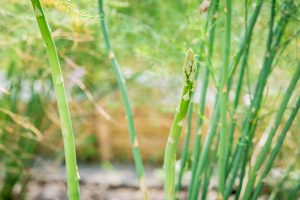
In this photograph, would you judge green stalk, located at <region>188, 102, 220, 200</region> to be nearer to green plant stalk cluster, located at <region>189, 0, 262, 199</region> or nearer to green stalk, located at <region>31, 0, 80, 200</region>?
green plant stalk cluster, located at <region>189, 0, 262, 199</region>

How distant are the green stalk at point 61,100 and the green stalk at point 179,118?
5.9 inches

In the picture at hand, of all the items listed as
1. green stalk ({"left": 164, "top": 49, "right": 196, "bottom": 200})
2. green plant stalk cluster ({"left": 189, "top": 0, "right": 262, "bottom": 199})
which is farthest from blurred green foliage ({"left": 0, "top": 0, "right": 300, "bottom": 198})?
green stalk ({"left": 164, "top": 49, "right": 196, "bottom": 200})

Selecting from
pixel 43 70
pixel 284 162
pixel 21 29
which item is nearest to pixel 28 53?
pixel 43 70

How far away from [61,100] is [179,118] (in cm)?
18

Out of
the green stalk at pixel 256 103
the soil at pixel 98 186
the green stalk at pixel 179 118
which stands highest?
the soil at pixel 98 186

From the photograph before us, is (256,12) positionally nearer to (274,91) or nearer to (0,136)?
(274,91)

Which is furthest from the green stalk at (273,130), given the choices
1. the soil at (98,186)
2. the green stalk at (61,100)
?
the soil at (98,186)

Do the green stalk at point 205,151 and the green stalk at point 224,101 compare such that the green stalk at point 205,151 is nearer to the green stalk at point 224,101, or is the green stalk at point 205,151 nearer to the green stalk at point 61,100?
the green stalk at point 224,101

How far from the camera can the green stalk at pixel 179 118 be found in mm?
752

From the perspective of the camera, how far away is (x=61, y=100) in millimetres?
820

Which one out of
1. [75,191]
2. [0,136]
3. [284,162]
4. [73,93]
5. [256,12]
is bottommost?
[75,191]

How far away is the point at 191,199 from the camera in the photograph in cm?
109

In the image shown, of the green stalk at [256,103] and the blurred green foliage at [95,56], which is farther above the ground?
the blurred green foliage at [95,56]

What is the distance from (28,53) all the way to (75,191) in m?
1.14
